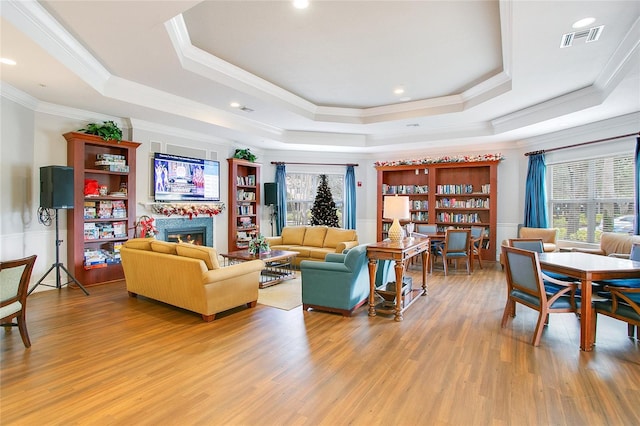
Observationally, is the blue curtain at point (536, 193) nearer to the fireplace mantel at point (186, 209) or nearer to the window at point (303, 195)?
the window at point (303, 195)

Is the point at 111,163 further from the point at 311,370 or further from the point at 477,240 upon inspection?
the point at 477,240

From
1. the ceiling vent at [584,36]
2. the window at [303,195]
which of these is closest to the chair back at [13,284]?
the ceiling vent at [584,36]

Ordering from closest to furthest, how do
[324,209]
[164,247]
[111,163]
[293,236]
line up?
[164,247], [111,163], [293,236], [324,209]

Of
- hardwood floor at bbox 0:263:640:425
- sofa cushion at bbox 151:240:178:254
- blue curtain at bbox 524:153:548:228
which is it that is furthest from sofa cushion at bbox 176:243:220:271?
blue curtain at bbox 524:153:548:228

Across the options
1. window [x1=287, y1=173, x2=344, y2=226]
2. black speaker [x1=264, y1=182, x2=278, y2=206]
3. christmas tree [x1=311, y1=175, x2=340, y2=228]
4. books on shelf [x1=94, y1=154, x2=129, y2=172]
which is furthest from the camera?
window [x1=287, y1=173, x2=344, y2=226]

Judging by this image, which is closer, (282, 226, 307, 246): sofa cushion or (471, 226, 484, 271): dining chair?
(471, 226, 484, 271): dining chair

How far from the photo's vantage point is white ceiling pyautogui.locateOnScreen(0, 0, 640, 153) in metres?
3.11

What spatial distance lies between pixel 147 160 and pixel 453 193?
679 centimetres

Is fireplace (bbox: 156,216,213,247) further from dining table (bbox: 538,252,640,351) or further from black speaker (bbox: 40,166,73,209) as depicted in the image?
dining table (bbox: 538,252,640,351)

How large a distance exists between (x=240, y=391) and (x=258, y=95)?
4306 millimetres

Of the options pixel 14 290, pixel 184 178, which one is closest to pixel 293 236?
pixel 184 178

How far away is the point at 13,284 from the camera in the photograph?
9.72ft

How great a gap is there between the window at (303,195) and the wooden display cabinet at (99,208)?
416 cm

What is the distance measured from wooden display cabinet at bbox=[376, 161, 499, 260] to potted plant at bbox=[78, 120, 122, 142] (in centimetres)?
602
